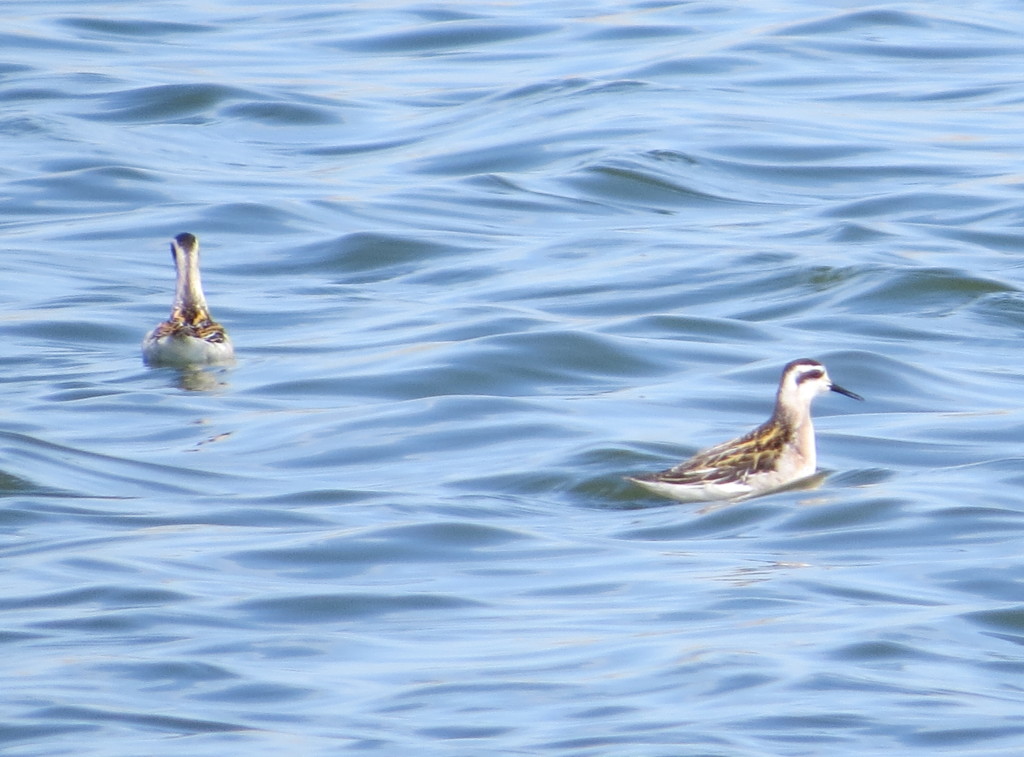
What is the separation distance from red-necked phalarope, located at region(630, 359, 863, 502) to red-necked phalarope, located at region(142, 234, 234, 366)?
4450 millimetres

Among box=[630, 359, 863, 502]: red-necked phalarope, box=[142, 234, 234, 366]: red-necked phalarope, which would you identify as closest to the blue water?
box=[630, 359, 863, 502]: red-necked phalarope

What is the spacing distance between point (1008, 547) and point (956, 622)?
5.05 ft

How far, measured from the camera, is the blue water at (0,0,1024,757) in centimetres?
885

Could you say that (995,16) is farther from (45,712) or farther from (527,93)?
(45,712)

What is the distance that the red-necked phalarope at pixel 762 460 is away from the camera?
1221 cm

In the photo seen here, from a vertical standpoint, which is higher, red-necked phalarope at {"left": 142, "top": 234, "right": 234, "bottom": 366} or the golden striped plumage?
red-necked phalarope at {"left": 142, "top": 234, "right": 234, "bottom": 366}

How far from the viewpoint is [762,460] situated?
1257 cm

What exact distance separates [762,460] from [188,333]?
16.9ft

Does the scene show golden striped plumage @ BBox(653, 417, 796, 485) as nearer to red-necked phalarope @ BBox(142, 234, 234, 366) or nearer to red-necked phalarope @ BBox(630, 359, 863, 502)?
red-necked phalarope @ BBox(630, 359, 863, 502)

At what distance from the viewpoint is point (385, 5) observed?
112 feet

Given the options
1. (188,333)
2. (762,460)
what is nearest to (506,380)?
(188,333)

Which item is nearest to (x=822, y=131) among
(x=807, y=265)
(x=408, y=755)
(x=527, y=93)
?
(x=527, y=93)

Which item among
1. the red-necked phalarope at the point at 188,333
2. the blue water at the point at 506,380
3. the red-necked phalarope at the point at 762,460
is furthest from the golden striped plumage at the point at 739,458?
the red-necked phalarope at the point at 188,333

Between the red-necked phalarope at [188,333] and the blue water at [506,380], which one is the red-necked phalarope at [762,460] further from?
the red-necked phalarope at [188,333]
